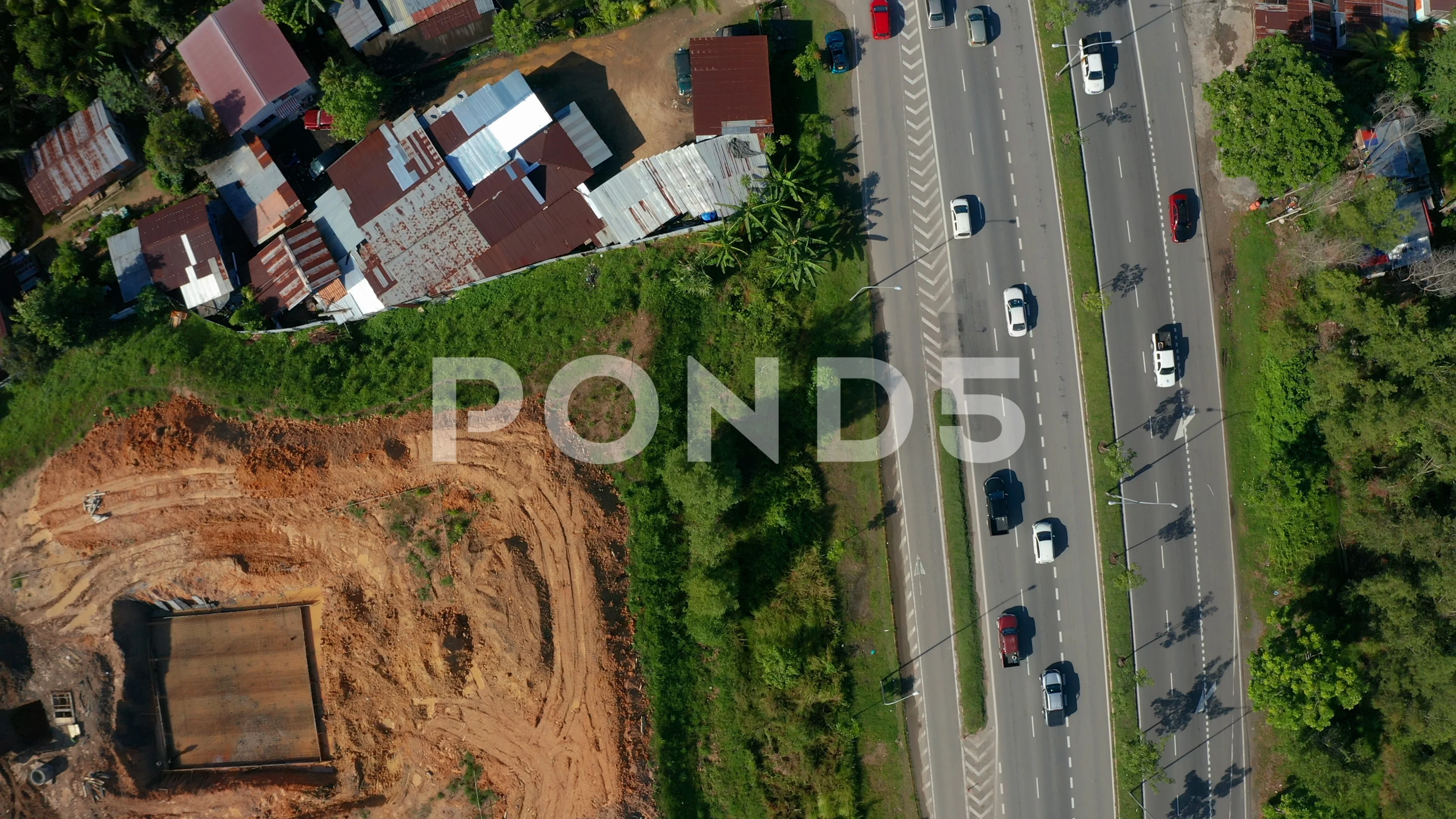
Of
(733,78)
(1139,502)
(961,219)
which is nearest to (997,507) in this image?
(1139,502)

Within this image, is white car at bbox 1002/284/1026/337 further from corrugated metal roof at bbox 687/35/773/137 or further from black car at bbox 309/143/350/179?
black car at bbox 309/143/350/179

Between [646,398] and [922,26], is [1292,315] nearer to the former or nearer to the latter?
[922,26]

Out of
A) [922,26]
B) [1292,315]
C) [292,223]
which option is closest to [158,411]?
[292,223]

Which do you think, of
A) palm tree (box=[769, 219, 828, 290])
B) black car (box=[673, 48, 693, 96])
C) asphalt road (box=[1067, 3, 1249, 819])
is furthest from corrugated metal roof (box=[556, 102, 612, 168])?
asphalt road (box=[1067, 3, 1249, 819])

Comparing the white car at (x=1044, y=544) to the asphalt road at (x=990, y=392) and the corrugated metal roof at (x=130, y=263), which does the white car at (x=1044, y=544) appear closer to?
the asphalt road at (x=990, y=392)

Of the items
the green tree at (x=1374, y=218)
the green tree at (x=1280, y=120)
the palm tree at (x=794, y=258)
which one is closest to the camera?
the green tree at (x=1280, y=120)

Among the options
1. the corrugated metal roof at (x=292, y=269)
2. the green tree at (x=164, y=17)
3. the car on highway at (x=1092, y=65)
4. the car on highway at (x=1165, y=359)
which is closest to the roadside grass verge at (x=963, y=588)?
the car on highway at (x=1165, y=359)

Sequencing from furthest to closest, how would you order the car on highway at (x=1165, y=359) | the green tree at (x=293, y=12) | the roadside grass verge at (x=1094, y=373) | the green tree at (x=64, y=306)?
the green tree at (x=293, y=12)
the green tree at (x=64, y=306)
the roadside grass verge at (x=1094, y=373)
the car on highway at (x=1165, y=359)
